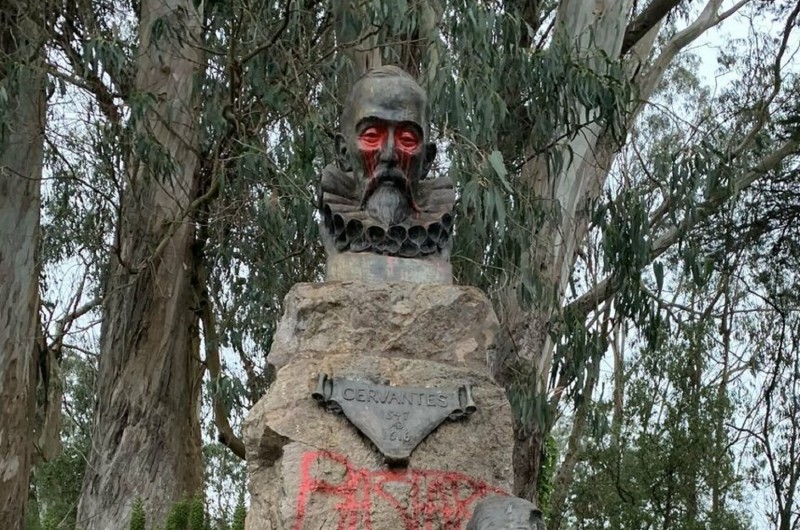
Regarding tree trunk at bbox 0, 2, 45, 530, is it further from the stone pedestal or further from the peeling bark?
the stone pedestal

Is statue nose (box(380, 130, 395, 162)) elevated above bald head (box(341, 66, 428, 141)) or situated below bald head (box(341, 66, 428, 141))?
below

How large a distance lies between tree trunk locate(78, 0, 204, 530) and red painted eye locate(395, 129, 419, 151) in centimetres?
519

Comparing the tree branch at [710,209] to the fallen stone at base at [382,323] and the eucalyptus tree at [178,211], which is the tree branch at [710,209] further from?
the fallen stone at base at [382,323]

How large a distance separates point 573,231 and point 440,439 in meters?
6.59

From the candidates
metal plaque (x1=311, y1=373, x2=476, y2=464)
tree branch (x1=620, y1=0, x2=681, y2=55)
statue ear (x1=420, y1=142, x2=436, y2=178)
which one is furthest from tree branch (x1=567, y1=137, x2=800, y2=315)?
metal plaque (x1=311, y1=373, x2=476, y2=464)

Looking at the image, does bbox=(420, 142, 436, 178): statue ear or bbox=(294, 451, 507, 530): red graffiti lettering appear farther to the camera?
bbox=(420, 142, 436, 178): statue ear

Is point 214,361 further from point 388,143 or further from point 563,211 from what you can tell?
point 388,143

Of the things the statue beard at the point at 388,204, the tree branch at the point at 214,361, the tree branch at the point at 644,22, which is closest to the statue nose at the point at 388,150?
the statue beard at the point at 388,204

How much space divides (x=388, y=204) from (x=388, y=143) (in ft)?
0.95

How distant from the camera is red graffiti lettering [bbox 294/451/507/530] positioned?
542 centimetres

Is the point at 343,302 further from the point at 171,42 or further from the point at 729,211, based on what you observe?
the point at 729,211

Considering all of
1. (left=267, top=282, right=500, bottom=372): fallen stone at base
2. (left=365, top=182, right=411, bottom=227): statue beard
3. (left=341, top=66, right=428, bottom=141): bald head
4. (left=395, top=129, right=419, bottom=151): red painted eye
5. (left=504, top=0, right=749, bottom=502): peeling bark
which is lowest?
(left=267, top=282, right=500, bottom=372): fallen stone at base

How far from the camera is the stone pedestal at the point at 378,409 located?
5445 mm

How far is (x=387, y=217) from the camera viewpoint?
6191 millimetres
